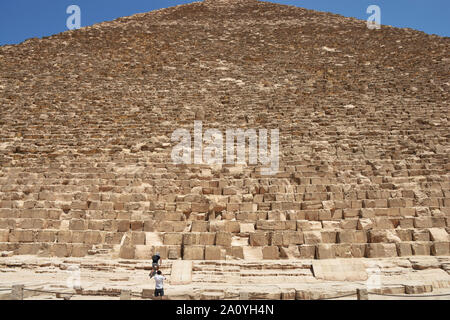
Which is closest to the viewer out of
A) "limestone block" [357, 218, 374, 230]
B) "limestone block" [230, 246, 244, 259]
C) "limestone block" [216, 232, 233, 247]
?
"limestone block" [230, 246, 244, 259]

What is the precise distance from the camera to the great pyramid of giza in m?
5.90

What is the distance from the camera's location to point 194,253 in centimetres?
566

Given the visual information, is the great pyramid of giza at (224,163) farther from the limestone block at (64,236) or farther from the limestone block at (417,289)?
the limestone block at (417,289)

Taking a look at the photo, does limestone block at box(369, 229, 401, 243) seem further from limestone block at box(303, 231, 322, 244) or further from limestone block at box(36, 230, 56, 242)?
limestone block at box(36, 230, 56, 242)

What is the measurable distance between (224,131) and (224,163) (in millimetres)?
1492

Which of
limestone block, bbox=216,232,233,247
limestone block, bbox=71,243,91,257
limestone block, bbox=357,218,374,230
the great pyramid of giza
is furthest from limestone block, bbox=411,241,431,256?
limestone block, bbox=71,243,91,257

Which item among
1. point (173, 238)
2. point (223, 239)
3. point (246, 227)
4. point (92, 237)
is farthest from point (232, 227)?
point (92, 237)

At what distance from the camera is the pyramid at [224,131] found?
6.02 metres

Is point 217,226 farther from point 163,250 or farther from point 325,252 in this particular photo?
point 325,252

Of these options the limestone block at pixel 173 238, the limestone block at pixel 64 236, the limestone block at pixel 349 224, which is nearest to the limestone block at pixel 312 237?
the limestone block at pixel 349 224

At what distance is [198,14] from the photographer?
18.9 metres

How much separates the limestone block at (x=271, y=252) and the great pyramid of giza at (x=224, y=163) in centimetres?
2

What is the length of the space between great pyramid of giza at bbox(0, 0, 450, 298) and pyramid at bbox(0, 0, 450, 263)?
32 millimetres

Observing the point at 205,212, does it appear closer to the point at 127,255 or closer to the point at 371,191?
the point at 127,255
